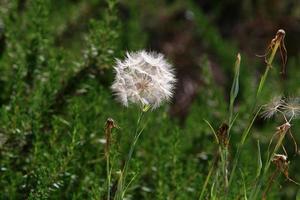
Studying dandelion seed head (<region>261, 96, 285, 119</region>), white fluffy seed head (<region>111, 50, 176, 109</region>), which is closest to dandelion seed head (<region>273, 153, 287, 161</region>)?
dandelion seed head (<region>261, 96, 285, 119</region>)

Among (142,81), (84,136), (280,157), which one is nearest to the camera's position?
(280,157)

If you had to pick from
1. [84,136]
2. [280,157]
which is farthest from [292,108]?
[84,136]

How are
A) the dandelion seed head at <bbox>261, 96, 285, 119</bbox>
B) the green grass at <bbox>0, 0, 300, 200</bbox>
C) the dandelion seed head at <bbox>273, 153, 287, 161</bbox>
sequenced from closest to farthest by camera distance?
the dandelion seed head at <bbox>273, 153, 287, 161</bbox>
the dandelion seed head at <bbox>261, 96, 285, 119</bbox>
the green grass at <bbox>0, 0, 300, 200</bbox>

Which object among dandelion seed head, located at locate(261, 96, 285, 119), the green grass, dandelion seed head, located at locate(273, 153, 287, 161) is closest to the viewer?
dandelion seed head, located at locate(273, 153, 287, 161)

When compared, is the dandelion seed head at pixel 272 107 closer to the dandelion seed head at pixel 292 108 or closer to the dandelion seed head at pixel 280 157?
the dandelion seed head at pixel 292 108

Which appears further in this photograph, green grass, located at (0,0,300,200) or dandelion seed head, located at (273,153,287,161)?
green grass, located at (0,0,300,200)

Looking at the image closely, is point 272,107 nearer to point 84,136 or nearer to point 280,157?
point 280,157

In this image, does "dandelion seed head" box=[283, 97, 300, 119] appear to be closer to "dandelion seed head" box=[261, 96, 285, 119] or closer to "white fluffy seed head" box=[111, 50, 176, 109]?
"dandelion seed head" box=[261, 96, 285, 119]

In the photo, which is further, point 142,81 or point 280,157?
point 142,81

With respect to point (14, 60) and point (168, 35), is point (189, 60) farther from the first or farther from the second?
point (14, 60)

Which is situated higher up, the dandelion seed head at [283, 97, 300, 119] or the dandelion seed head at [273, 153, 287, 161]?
the dandelion seed head at [283, 97, 300, 119]
